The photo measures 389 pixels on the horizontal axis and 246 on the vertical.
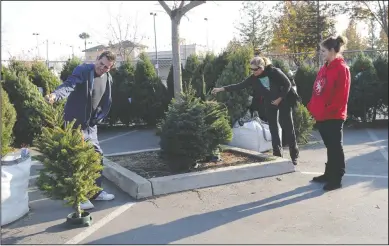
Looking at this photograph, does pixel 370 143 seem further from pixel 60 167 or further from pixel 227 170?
pixel 60 167

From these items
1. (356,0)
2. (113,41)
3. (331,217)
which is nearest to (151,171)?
(331,217)

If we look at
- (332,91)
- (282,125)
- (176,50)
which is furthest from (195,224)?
(176,50)

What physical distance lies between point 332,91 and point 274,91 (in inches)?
55.9

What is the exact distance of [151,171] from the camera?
5.66m

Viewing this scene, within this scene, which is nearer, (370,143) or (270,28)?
→ (370,143)

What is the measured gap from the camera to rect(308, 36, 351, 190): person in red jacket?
4617mm

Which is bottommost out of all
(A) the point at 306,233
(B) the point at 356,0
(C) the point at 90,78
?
(A) the point at 306,233

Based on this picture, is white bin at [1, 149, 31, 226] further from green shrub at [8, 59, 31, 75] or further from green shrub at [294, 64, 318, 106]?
green shrub at [294, 64, 318, 106]

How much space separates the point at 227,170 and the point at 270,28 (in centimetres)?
2898

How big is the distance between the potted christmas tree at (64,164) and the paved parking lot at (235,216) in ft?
1.29

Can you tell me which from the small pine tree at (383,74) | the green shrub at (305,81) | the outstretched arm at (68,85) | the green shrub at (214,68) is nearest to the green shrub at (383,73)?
the small pine tree at (383,74)

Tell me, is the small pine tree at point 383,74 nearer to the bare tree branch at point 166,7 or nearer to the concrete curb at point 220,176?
the concrete curb at point 220,176

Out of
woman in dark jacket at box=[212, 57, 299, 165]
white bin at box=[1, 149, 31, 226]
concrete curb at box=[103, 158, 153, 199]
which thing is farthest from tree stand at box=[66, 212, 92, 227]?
woman in dark jacket at box=[212, 57, 299, 165]

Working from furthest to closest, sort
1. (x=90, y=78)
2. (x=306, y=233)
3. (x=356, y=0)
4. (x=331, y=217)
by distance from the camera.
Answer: (x=356, y=0)
(x=90, y=78)
(x=331, y=217)
(x=306, y=233)
